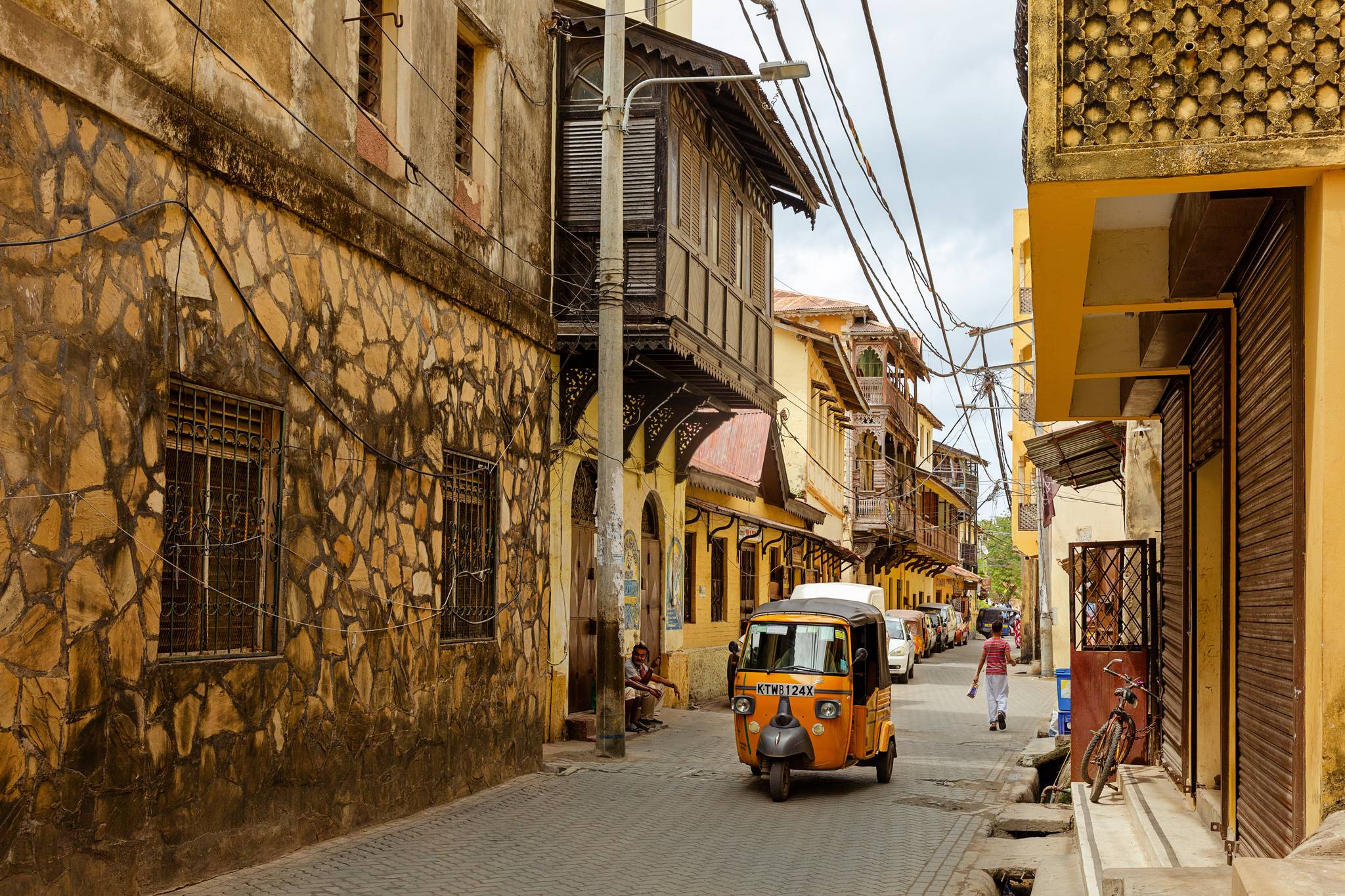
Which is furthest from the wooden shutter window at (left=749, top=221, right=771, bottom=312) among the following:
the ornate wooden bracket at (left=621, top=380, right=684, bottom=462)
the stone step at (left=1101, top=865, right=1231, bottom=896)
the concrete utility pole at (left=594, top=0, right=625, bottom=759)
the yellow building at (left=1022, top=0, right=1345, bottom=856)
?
the stone step at (left=1101, top=865, right=1231, bottom=896)

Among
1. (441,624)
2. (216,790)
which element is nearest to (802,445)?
(441,624)

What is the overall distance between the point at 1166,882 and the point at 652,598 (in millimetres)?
16689

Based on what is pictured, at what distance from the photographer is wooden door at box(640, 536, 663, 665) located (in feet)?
74.5

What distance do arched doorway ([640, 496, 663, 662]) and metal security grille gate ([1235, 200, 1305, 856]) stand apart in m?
14.5

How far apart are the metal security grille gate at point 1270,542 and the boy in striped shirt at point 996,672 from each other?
41.3ft

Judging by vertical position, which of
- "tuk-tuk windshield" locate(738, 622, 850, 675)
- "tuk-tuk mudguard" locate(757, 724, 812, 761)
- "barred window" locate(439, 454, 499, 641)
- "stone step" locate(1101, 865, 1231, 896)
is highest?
"barred window" locate(439, 454, 499, 641)

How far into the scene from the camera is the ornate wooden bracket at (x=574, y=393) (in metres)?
18.3

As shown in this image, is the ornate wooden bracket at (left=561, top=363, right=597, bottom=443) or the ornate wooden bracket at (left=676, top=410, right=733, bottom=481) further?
the ornate wooden bracket at (left=676, top=410, right=733, bottom=481)

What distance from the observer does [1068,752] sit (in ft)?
56.5

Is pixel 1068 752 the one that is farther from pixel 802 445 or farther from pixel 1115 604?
pixel 802 445

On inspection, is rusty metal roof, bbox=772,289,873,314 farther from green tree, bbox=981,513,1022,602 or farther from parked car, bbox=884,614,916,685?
green tree, bbox=981,513,1022,602

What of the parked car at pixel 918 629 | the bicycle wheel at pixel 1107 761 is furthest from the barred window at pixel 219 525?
the parked car at pixel 918 629

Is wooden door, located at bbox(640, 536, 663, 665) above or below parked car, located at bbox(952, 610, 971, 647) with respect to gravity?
above

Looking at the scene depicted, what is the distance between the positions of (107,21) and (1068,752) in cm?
1390
